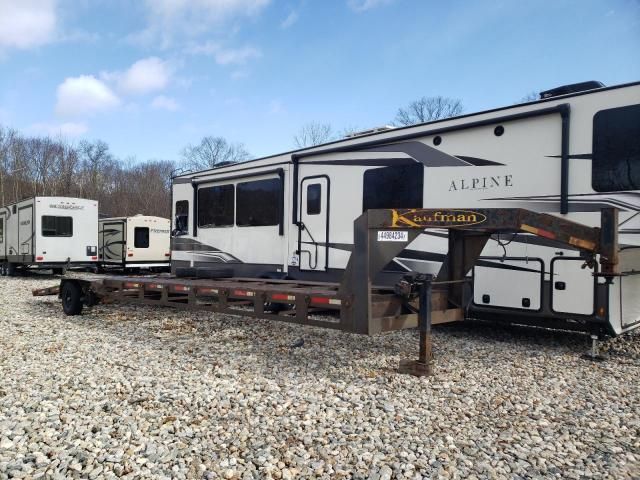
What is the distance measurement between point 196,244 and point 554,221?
7.37 metres

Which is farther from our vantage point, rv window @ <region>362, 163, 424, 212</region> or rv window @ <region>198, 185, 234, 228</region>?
rv window @ <region>198, 185, 234, 228</region>

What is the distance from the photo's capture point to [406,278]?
4637 mm

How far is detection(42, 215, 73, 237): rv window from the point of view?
1616cm

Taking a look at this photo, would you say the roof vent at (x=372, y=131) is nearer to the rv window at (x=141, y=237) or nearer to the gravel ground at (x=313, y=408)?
the gravel ground at (x=313, y=408)

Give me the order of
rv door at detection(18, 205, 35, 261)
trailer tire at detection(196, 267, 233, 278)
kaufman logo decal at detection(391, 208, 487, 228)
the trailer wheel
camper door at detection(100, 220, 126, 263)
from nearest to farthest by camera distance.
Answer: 1. kaufman logo decal at detection(391, 208, 487, 228)
2. trailer tire at detection(196, 267, 233, 278)
3. the trailer wheel
4. rv door at detection(18, 205, 35, 261)
5. camper door at detection(100, 220, 126, 263)

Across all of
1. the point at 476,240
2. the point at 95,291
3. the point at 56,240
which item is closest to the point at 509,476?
the point at 476,240

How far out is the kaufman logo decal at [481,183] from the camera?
5.79m

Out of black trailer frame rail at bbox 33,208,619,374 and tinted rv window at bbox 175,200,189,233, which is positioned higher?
tinted rv window at bbox 175,200,189,233

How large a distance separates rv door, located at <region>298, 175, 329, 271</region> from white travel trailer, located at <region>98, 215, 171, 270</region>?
1234 centimetres

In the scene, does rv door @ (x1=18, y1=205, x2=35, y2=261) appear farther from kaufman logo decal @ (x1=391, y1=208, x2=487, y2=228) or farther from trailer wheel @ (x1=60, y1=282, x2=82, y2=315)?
kaufman logo decal @ (x1=391, y1=208, x2=487, y2=228)

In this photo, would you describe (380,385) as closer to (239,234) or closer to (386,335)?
(386,335)

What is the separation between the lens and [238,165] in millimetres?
9000

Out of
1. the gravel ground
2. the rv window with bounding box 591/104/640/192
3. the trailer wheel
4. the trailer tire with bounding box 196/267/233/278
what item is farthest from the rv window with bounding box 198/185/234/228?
the rv window with bounding box 591/104/640/192

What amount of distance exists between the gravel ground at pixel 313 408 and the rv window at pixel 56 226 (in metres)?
11.4
